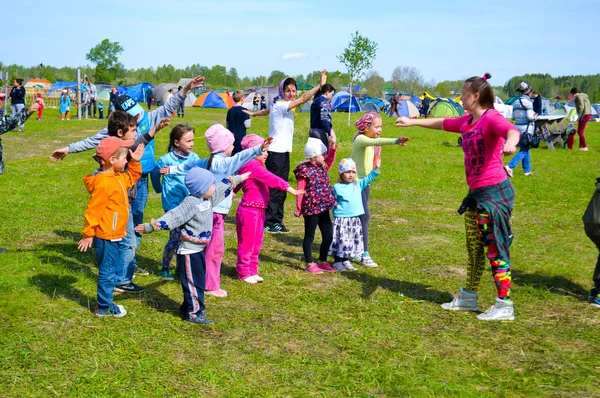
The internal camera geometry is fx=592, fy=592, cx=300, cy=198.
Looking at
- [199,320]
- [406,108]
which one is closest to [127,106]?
[199,320]

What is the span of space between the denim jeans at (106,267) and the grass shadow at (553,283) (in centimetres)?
465

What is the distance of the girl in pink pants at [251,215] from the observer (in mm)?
6961

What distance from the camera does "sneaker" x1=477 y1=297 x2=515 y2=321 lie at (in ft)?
19.2

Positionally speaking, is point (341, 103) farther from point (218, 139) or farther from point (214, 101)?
point (218, 139)

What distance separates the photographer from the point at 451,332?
5598mm

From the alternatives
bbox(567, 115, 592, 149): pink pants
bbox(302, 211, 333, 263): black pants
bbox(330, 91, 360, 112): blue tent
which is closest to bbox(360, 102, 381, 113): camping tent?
bbox(330, 91, 360, 112): blue tent

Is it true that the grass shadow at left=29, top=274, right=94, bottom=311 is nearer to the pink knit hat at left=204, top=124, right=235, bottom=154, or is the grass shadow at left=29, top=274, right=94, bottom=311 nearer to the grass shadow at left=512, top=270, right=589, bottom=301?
the pink knit hat at left=204, top=124, right=235, bottom=154

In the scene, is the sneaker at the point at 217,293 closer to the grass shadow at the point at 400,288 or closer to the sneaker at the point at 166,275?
the sneaker at the point at 166,275

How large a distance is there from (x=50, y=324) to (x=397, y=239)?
5399 millimetres

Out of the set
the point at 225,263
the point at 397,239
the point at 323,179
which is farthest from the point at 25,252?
the point at 397,239

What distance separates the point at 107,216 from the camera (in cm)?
550

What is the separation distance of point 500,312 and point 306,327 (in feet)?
6.38

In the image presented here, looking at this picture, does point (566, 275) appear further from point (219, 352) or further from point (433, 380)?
point (219, 352)

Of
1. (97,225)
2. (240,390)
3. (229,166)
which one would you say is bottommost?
(240,390)
